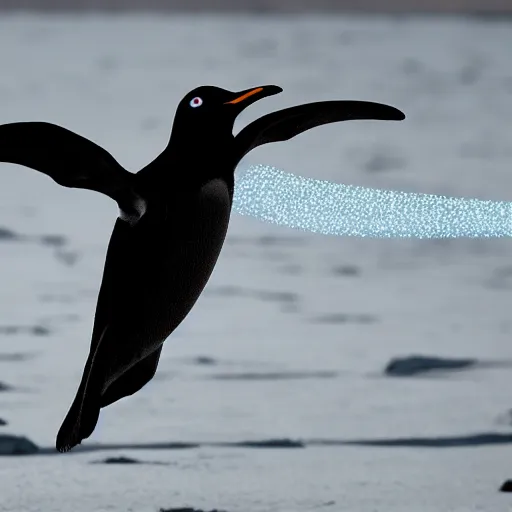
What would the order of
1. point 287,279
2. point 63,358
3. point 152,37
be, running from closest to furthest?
point 63,358
point 287,279
point 152,37

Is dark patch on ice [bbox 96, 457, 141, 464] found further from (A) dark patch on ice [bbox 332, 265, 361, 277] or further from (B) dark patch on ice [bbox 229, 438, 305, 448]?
(A) dark patch on ice [bbox 332, 265, 361, 277]

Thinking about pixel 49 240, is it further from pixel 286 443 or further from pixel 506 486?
pixel 506 486

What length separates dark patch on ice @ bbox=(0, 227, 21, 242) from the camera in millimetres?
1019

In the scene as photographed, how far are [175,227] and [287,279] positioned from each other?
0.58 metres

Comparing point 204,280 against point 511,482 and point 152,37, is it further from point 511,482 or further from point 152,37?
point 152,37

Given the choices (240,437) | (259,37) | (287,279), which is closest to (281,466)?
(240,437)

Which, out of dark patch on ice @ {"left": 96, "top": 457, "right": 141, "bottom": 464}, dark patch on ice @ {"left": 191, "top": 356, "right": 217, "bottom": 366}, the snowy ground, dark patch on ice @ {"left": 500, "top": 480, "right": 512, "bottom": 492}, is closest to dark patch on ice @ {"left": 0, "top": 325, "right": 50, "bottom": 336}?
the snowy ground

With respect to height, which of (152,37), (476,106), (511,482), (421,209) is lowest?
(511,482)

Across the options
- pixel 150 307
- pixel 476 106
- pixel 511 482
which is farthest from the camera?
pixel 476 106

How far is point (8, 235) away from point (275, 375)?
0.39 meters

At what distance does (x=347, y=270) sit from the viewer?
0.99 meters

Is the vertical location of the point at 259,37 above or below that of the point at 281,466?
above

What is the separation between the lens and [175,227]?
369mm

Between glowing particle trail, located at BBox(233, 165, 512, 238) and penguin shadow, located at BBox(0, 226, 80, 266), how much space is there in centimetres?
58
